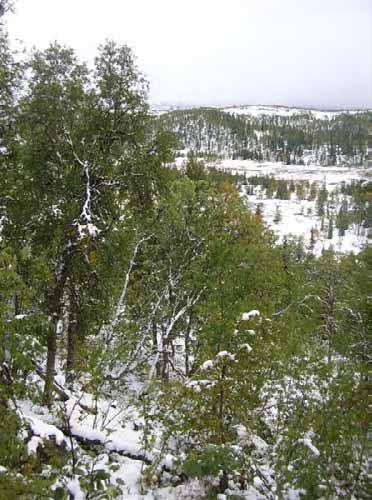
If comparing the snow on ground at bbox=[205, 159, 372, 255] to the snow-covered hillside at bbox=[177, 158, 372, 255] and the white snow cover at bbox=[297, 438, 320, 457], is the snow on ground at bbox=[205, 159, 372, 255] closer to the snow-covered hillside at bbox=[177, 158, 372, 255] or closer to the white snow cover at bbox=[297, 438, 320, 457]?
the snow-covered hillside at bbox=[177, 158, 372, 255]

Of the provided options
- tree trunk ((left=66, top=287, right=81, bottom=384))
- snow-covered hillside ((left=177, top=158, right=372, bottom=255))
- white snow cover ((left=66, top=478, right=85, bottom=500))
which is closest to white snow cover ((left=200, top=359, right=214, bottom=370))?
white snow cover ((left=66, top=478, right=85, bottom=500))

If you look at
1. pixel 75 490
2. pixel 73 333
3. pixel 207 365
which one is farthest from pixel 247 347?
pixel 73 333

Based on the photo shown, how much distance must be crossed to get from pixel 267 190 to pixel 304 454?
5447 inches

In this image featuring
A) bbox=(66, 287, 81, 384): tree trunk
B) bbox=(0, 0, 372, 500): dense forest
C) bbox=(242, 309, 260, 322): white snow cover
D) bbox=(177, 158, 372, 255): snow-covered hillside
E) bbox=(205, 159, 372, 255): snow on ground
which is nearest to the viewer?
bbox=(0, 0, 372, 500): dense forest

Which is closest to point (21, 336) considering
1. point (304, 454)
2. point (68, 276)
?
point (304, 454)

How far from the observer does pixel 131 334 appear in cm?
992

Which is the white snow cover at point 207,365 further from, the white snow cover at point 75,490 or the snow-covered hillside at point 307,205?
the snow-covered hillside at point 307,205

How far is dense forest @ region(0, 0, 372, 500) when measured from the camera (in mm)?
6023

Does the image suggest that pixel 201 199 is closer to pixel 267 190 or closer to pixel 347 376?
pixel 347 376

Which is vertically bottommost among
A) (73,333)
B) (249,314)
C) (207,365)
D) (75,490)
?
(75,490)

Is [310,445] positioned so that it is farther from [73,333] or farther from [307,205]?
[307,205]

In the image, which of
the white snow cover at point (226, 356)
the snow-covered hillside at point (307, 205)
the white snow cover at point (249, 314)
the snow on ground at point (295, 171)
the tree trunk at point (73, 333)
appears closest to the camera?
the white snow cover at point (226, 356)

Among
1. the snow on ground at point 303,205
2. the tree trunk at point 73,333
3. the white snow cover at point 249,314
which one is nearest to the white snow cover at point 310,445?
the white snow cover at point 249,314

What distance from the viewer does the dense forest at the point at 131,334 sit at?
6.02 meters
